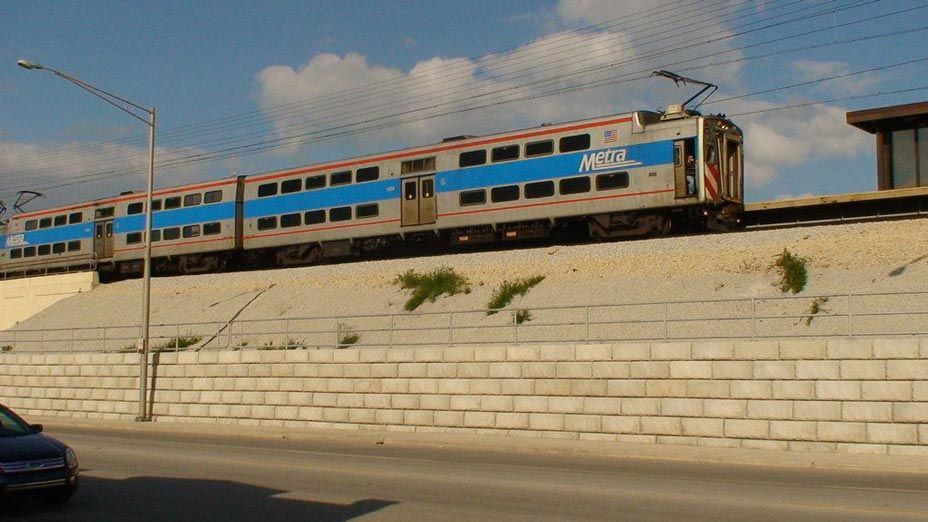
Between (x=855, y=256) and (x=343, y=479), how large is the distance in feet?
45.3

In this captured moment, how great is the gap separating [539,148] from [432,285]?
5288 millimetres

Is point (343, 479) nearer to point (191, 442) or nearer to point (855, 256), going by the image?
point (191, 442)

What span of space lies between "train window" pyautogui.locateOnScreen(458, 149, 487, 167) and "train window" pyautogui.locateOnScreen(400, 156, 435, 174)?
44.9 inches

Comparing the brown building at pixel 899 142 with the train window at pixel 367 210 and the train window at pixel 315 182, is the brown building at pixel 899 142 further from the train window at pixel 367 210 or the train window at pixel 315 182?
the train window at pixel 315 182

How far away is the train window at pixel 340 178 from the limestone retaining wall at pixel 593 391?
949 cm

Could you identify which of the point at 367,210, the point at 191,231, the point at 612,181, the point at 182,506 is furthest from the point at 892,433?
the point at 191,231

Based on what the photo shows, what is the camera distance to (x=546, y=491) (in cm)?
1267

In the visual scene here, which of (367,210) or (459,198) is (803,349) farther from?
(367,210)

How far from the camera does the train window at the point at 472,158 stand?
3095cm

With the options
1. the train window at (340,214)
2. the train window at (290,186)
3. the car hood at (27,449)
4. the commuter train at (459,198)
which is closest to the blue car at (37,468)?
the car hood at (27,449)

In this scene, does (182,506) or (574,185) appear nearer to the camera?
(182,506)

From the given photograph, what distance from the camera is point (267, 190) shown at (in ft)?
122

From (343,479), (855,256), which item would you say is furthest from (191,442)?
(855,256)

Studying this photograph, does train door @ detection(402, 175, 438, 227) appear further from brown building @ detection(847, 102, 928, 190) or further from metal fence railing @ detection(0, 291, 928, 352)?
brown building @ detection(847, 102, 928, 190)
